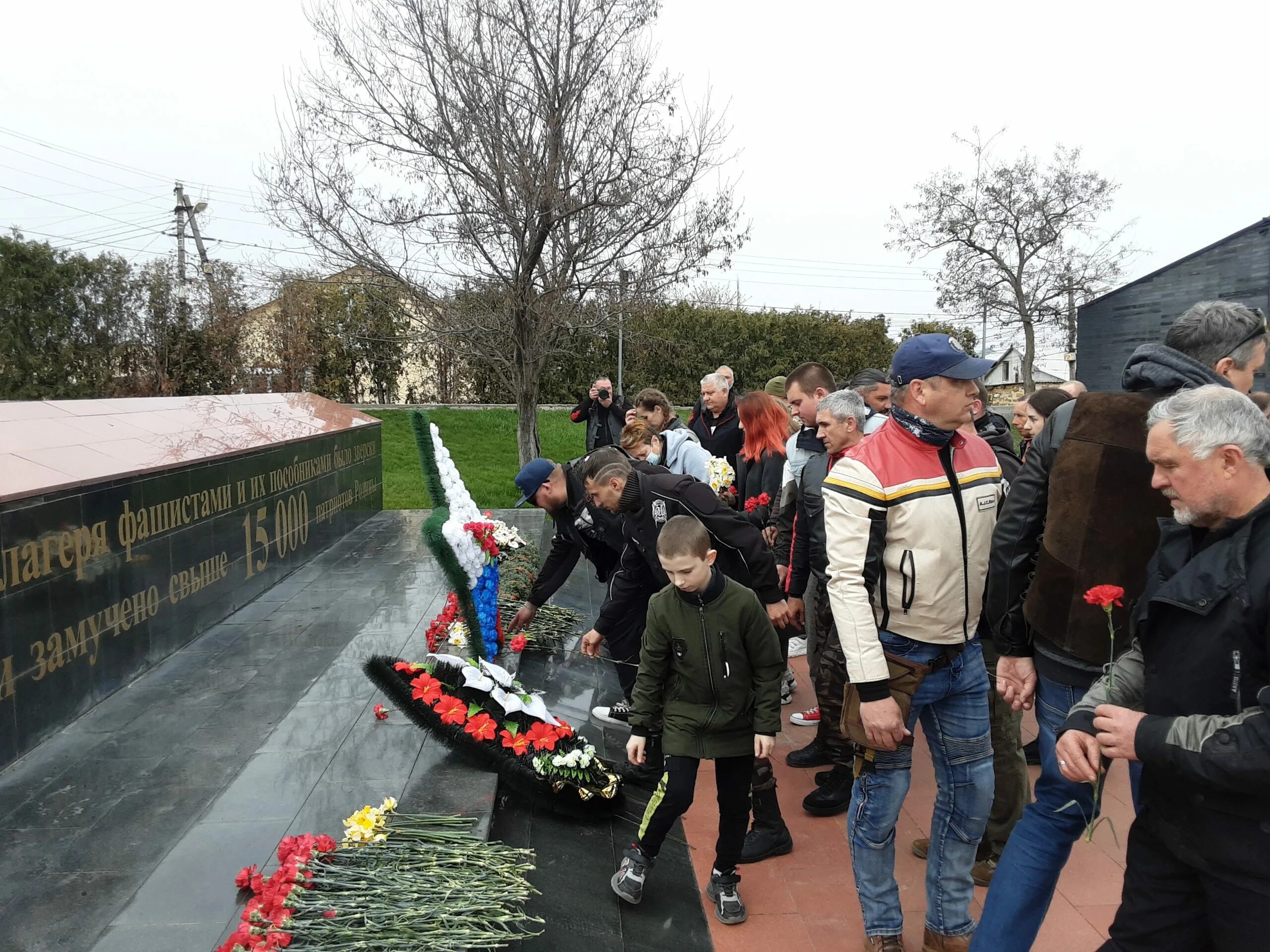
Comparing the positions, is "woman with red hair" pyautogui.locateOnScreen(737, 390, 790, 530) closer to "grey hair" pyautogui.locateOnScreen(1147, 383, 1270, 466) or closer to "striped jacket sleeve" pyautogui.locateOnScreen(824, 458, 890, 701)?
"striped jacket sleeve" pyautogui.locateOnScreen(824, 458, 890, 701)

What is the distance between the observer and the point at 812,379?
4.85 metres

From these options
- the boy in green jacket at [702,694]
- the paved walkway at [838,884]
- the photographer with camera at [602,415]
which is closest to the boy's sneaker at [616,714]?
the paved walkway at [838,884]

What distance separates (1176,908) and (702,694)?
4.83ft

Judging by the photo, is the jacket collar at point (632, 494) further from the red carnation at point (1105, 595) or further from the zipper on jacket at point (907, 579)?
the red carnation at point (1105, 595)

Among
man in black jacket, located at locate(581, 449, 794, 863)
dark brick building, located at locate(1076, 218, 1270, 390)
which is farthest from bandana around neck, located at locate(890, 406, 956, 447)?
dark brick building, located at locate(1076, 218, 1270, 390)

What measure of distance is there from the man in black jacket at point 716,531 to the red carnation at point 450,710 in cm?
93

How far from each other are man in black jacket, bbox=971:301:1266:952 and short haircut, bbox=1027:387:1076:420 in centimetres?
157

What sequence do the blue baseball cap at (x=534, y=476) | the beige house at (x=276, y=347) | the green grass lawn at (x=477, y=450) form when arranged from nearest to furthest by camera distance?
the blue baseball cap at (x=534, y=476)
the green grass lawn at (x=477, y=450)
the beige house at (x=276, y=347)

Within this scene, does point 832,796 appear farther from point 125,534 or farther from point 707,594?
point 125,534

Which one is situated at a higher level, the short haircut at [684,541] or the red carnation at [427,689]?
the short haircut at [684,541]

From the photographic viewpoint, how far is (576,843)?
3.44m

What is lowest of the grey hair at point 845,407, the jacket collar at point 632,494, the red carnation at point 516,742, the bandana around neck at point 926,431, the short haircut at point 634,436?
the red carnation at point 516,742

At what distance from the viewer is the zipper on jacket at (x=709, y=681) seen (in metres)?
2.99

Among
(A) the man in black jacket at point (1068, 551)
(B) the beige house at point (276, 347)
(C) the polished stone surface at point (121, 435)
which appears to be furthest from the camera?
(B) the beige house at point (276, 347)
